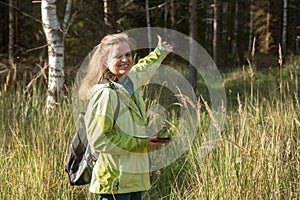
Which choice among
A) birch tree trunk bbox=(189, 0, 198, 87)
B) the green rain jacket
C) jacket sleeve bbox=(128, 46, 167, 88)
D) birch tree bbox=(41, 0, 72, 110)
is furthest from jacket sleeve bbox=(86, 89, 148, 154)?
birch tree trunk bbox=(189, 0, 198, 87)

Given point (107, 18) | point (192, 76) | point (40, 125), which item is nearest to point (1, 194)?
point (40, 125)

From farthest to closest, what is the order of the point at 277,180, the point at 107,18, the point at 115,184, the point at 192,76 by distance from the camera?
the point at 192,76 → the point at 107,18 → the point at 277,180 → the point at 115,184

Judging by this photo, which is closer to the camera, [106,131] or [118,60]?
[106,131]

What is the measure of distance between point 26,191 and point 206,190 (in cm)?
118

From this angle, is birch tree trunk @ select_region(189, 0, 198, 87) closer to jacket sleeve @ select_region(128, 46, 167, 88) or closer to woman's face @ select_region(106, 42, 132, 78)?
jacket sleeve @ select_region(128, 46, 167, 88)

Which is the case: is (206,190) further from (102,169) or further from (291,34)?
(291,34)

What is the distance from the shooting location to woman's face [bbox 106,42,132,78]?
2346mm

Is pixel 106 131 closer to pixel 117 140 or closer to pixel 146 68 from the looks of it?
pixel 117 140

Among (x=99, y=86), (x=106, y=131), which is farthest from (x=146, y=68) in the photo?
(x=106, y=131)

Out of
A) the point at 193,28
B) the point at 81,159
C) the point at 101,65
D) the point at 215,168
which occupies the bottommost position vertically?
the point at 215,168

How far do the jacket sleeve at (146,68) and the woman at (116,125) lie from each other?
0.61 ft

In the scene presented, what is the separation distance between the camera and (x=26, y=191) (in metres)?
2.88

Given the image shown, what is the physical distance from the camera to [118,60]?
2.34 metres

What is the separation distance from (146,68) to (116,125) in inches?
23.3
